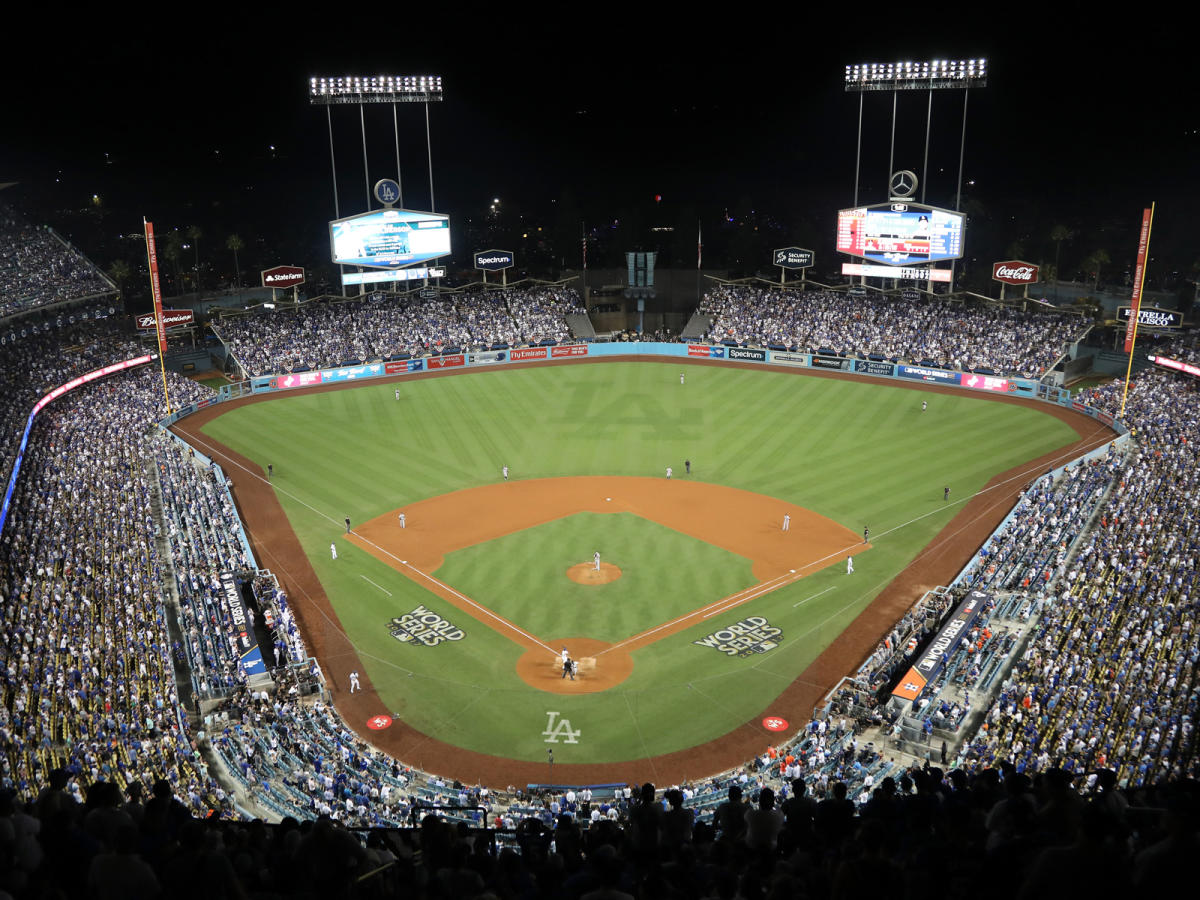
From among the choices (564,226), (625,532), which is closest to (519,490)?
(625,532)

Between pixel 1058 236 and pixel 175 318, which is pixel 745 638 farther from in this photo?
pixel 1058 236

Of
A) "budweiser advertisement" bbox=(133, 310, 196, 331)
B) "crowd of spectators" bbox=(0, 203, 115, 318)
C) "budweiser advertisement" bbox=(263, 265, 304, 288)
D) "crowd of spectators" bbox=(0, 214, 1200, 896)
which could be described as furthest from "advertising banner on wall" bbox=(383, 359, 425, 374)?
"crowd of spectators" bbox=(0, 203, 115, 318)

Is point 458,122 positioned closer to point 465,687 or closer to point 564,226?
point 564,226

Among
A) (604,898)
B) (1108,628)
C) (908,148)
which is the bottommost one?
(1108,628)

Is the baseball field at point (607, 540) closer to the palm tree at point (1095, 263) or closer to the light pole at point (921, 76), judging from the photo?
the light pole at point (921, 76)

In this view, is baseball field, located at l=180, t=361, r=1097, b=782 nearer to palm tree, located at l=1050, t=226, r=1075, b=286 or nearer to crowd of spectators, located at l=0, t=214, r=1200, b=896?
crowd of spectators, located at l=0, t=214, r=1200, b=896

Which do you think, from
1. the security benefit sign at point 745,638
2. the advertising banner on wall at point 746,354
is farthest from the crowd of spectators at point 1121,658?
the advertising banner on wall at point 746,354
